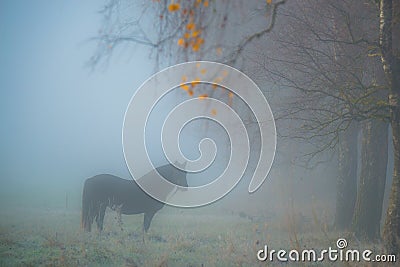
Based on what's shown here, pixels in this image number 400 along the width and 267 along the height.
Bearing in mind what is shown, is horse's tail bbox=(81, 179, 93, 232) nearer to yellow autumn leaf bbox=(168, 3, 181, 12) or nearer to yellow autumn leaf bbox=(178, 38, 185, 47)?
yellow autumn leaf bbox=(178, 38, 185, 47)

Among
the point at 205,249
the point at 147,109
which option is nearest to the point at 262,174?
the point at 205,249

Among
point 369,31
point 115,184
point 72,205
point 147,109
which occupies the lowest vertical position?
point 72,205

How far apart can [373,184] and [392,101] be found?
159 inches

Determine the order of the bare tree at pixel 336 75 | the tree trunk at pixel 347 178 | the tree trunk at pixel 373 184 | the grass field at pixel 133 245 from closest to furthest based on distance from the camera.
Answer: the grass field at pixel 133 245, the bare tree at pixel 336 75, the tree trunk at pixel 373 184, the tree trunk at pixel 347 178

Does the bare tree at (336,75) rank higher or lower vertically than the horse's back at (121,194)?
higher

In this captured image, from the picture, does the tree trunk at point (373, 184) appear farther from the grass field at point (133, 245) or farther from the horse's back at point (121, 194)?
the horse's back at point (121, 194)

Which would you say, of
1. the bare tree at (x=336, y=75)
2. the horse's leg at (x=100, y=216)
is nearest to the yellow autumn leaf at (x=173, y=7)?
the bare tree at (x=336, y=75)

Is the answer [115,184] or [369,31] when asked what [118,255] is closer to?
[115,184]

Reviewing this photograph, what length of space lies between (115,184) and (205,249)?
2961 millimetres

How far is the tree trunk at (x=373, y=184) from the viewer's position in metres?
9.71

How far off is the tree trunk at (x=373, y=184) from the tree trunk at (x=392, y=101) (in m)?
3.44

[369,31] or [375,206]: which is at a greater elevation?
[369,31]

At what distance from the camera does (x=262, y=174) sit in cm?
1302

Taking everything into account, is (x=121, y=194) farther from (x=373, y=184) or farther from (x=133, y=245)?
(x=373, y=184)
